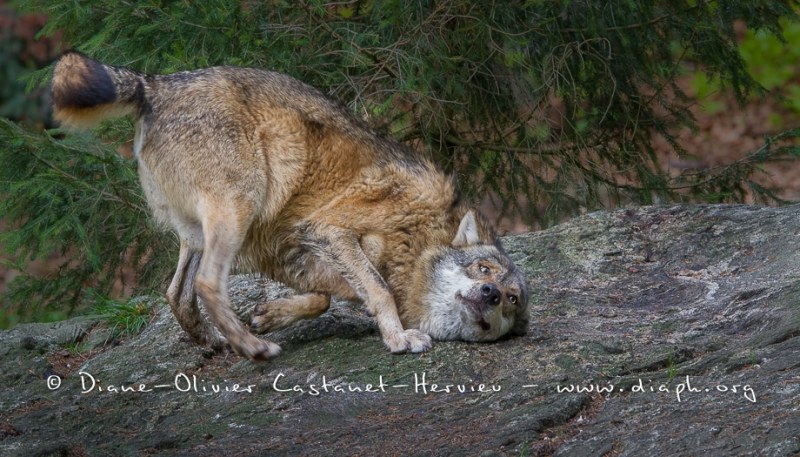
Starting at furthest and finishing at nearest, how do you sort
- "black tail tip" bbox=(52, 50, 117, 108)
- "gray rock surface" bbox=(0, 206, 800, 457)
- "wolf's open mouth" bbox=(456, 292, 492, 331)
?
"wolf's open mouth" bbox=(456, 292, 492, 331)
"black tail tip" bbox=(52, 50, 117, 108)
"gray rock surface" bbox=(0, 206, 800, 457)

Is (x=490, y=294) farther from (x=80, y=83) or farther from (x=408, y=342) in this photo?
(x=80, y=83)

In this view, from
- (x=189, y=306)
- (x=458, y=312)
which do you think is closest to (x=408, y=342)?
(x=458, y=312)

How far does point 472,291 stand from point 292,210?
1369mm

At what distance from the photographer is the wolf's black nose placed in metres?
6.67

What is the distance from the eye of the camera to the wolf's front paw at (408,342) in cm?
644

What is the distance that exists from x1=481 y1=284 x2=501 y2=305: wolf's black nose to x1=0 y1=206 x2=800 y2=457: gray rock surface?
0.30 meters

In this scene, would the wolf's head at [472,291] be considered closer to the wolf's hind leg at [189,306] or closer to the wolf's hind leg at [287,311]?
the wolf's hind leg at [287,311]

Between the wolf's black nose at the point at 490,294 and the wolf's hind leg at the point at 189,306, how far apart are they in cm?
188

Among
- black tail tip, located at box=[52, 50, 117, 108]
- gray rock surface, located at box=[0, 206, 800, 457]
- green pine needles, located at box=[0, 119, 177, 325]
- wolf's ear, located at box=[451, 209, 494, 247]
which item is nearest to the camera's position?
gray rock surface, located at box=[0, 206, 800, 457]

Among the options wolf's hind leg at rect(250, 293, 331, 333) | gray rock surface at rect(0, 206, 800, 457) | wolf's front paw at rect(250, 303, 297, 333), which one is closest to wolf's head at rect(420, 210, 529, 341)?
gray rock surface at rect(0, 206, 800, 457)

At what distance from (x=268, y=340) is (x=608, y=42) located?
4.52 meters

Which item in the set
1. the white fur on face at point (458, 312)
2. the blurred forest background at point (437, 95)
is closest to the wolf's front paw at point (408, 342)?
the white fur on face at point (458, 312)

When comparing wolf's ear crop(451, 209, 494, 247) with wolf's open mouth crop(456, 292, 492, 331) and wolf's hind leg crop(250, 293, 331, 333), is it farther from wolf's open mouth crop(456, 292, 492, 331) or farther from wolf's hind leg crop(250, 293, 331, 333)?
wolf's hind leg crop(250, 293, 331, 333)

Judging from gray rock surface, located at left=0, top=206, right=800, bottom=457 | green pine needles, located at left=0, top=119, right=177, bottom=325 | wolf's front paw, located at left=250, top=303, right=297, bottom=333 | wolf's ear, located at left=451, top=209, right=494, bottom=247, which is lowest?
gray rock surface, located at left=0, top=206, right=800, bottom=457
